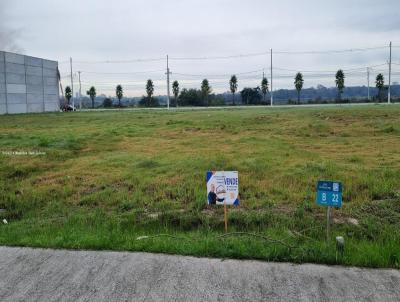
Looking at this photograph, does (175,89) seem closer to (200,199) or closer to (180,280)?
(200,199)

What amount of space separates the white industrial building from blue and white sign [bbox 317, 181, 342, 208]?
38254 mm

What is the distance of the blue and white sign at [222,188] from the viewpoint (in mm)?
4934

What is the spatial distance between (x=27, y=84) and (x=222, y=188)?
1627 inches

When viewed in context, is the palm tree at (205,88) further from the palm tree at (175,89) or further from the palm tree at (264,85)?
the palm tree at (264,85)

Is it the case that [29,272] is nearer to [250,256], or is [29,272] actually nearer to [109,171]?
[250,256]

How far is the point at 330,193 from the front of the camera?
174 inches

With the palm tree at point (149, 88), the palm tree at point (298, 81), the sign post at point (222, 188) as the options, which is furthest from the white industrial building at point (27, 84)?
the sign post at point (222, 188)

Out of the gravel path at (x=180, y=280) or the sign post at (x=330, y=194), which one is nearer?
the gravel path at (x=180, y=280)

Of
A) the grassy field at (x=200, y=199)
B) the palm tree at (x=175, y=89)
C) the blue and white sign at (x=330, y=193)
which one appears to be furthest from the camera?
the palm tree at (x=175, y=89)

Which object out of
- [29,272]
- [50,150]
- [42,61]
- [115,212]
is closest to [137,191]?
[115,212]

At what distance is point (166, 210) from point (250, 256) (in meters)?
2.18

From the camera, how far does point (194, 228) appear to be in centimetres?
557

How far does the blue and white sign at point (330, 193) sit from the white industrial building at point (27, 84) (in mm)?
38254

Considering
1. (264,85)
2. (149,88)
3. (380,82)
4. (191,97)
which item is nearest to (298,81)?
(264,85)
